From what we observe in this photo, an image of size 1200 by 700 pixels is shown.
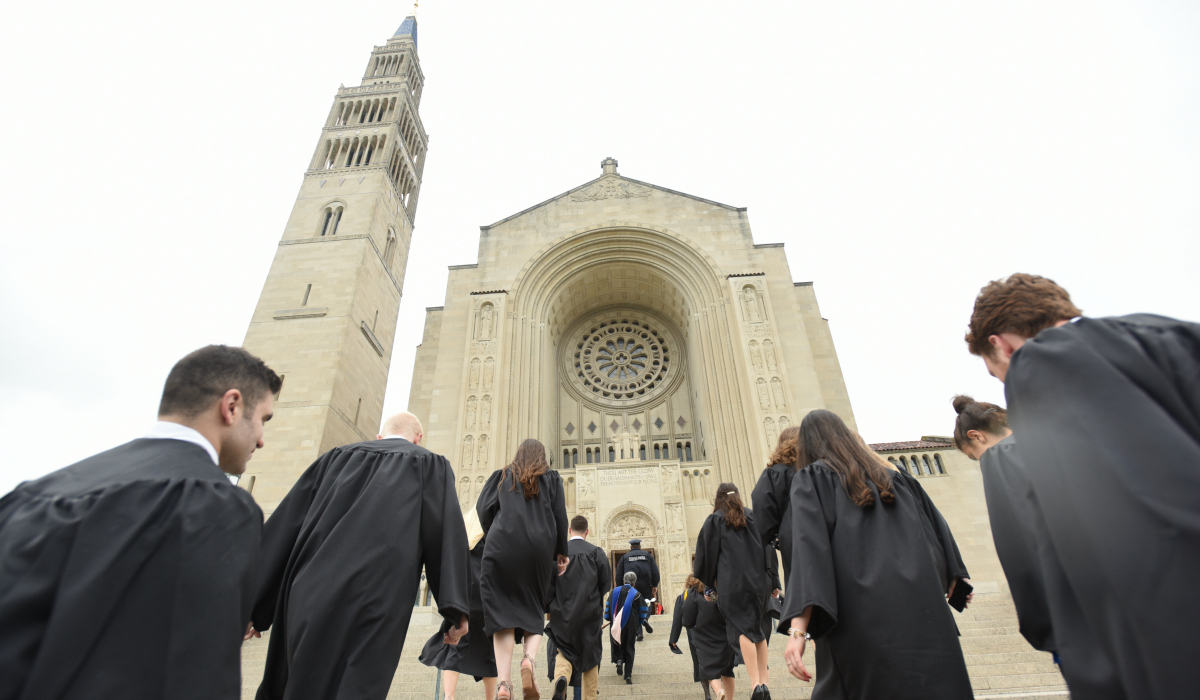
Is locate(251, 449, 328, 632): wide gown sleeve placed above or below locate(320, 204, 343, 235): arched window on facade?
below

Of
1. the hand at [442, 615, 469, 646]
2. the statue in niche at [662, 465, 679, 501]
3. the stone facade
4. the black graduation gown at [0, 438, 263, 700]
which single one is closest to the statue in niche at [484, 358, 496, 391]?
the stone facade

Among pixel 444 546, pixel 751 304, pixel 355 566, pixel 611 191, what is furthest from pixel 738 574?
pixel 611 191

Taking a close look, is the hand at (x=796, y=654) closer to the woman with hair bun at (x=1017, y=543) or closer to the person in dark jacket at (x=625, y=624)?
the woman with hair bun at (x=1017, y=543)

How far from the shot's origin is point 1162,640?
43.8 inches

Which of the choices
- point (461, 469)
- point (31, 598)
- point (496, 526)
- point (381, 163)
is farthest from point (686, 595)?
point (381, 163)

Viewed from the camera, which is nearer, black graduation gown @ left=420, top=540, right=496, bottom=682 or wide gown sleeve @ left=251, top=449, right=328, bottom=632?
wide gown sleeve @ left=251, top=449, right=328, bottom=632

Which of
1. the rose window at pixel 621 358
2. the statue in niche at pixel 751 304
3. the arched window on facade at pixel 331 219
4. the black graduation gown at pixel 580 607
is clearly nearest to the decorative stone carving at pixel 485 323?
the rose window at pixel 621 358

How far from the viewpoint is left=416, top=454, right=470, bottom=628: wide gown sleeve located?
2711mm

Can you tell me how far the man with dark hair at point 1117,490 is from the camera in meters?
1.13

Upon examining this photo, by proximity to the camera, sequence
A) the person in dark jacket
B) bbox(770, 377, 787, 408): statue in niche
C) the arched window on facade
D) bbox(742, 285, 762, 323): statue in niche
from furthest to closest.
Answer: the arched window on facade < bbox(742, 285, 762, 323): statue in niche < bbox(770, 377, 787, 408): statue in niche < the person in dark jacket

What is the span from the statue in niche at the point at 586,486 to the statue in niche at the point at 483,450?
2592 millimetres

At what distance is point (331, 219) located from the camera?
835 inches

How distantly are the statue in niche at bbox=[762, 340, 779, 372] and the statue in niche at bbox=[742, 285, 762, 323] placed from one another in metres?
0.82

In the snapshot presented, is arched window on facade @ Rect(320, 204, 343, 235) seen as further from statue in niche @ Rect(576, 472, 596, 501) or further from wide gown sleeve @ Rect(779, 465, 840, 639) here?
wide gown sleeve @ Rect(779, 465, 840, 639)
